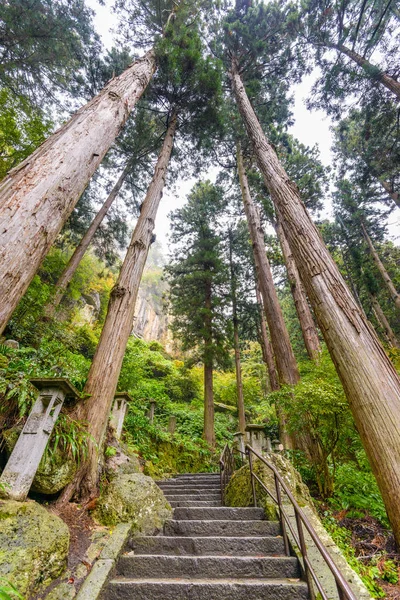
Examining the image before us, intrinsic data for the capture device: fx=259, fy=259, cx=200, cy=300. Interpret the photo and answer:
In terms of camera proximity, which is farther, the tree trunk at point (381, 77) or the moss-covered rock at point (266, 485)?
the tree trunk at point (381, 77)

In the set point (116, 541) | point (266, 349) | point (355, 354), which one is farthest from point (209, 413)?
point (355, 354)

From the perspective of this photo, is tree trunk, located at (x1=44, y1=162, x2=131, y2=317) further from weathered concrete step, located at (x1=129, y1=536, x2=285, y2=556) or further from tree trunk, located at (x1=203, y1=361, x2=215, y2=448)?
tree trunk, located at (x1=203, y1=361, x2=215, y2=448)

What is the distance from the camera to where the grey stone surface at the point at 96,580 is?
209 centimetres

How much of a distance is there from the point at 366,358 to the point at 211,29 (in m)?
14.5

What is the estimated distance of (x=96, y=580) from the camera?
2258 mm

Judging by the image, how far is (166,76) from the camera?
320 inches

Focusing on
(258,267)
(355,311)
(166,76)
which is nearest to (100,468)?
(355,311)

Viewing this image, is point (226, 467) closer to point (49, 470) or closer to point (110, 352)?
point (110, 352)

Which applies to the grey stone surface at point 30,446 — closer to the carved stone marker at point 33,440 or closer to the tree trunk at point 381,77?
the carved stone marker at point 33,440

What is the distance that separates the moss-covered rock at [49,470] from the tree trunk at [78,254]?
4075 mm

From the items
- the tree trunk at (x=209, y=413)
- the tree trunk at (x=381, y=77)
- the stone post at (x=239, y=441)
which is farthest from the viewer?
the tree trunk at (x=209, y=413)

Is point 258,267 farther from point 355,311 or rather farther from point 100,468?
point 100,468

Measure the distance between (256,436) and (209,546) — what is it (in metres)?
3.39

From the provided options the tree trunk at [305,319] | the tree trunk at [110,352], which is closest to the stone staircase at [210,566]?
the tree trunk at [110,352]
